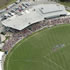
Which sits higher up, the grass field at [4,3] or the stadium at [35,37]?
the grass field at [4,3]

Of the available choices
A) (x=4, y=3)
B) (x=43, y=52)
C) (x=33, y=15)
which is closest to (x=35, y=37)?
(x=43, y=52)

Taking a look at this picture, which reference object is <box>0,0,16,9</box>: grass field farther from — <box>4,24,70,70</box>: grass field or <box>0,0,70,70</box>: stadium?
Answer: <box>4,24,70,70</box>: grass field

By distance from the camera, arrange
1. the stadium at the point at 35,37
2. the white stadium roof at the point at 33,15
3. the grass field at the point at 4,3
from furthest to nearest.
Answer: the grass field at the point at 4,3, the white stadium roof at the point at 33,15, the stadium at the point at 35,37

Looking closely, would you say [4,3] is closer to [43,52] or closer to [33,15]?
[33,15]

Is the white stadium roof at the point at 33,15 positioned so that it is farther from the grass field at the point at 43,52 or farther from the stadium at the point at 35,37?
the grass field at the point at 43,52

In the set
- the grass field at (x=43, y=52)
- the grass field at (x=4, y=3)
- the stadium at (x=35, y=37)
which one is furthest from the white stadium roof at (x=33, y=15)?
the grass field at (x=4, y=3)

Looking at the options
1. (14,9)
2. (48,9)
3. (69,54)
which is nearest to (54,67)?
(69,54)

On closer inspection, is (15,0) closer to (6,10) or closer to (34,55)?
(6,10)
